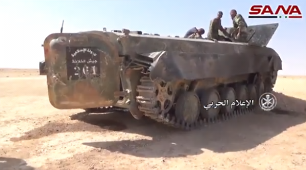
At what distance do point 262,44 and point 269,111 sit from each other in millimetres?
2324

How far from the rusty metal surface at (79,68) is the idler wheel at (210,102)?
291cm

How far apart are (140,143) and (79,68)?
1.96 meters

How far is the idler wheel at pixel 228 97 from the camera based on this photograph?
11016 mm

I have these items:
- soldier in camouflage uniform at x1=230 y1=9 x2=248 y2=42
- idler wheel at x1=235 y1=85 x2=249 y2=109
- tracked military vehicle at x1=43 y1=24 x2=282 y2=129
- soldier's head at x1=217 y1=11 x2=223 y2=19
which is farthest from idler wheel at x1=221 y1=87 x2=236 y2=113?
soldier's head at x1=217 y1=11 x2=223 y2=19

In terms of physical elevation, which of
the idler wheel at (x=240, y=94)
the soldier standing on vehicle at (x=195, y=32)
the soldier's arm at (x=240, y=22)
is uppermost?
the soldier's arm at (x=240, y=22)

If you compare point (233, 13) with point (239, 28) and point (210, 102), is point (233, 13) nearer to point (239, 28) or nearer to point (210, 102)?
point (239, 28)

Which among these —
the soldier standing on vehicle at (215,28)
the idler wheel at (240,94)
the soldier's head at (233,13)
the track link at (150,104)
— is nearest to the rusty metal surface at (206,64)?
the track link at (150,104)

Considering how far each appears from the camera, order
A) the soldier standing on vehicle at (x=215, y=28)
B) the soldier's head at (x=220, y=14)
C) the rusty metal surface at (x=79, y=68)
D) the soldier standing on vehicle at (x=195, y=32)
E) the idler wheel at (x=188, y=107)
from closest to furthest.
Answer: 1. the rusty metal surface at (x=79, y=68)
2. the idler wheel at (x=188, y=107)
3. the soldier's head at (x=220, y=14)
4. the soldier standing on vehicle at (x=215, y=28)
5. the soldier standing on vehicle at (x=195, y=32)

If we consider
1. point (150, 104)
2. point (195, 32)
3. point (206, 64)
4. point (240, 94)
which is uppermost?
point (195, 32)

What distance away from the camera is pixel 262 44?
13227 mm

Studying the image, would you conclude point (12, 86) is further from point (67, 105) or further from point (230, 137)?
point (230, 137)

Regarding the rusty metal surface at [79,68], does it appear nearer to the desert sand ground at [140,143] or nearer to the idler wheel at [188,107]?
the desert sand ground at [140,143]

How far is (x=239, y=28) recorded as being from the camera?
13109 millimetres

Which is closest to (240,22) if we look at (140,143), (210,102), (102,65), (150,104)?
(210,102)
